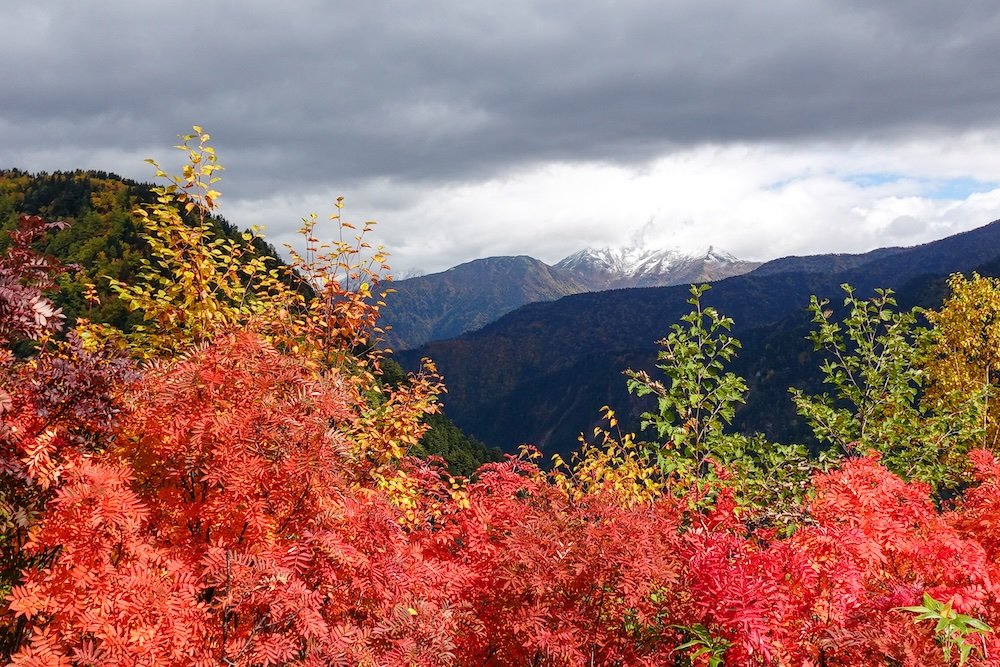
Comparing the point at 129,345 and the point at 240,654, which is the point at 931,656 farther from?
the point at 129,345

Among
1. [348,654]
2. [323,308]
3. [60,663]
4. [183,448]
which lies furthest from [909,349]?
[60,663]

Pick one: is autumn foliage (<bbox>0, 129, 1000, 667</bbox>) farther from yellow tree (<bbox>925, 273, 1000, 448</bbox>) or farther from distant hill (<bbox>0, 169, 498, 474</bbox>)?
distant hill (<bbox>0, 169, 498, 474</bbox>)

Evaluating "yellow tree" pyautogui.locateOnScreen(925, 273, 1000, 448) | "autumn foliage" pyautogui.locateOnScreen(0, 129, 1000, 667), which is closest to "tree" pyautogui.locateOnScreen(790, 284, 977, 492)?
"autumn foliage" pyautogui.locateOnScreen(0, 129, 1000, 667)

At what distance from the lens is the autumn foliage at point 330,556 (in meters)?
4.93

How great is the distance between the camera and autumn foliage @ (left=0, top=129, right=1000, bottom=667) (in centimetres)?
493

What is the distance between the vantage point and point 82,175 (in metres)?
122

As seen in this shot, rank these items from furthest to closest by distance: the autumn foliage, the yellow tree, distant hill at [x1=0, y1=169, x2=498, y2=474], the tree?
distant hill at [x1=0, y1=169, x2=498, y2=474]
the yellow tree
the tree
the autumn foliage

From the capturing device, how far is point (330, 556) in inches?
233

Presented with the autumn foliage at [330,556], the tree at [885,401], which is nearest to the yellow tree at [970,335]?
the tree at [885,401]

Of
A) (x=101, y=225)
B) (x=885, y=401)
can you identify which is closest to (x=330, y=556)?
(x=885, y=401)

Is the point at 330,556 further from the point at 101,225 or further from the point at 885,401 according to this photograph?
the point at 101,225

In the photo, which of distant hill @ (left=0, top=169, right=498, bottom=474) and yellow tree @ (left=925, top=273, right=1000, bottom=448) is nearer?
yellow tree @ (left=925, top=273, right=1000, bottom=448)

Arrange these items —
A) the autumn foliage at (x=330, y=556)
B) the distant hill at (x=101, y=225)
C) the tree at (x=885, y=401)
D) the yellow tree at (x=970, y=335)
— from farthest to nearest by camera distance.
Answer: the distant hill at (x=101, y=225), the yellow tree at (x=970, y=335), the tree at (x=885, y=401), the autumn foliage at (x=330, y=556)

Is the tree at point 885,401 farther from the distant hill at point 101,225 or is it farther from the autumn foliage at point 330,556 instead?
the distant hill at point 101,225
